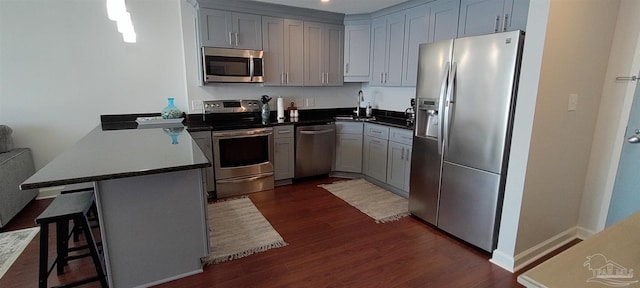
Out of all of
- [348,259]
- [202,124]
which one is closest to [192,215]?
[348,259]

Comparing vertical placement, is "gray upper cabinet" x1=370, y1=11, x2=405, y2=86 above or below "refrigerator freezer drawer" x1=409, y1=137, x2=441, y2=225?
above

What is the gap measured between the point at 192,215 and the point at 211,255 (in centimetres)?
52

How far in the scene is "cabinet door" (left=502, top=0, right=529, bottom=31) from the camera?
2667 mm

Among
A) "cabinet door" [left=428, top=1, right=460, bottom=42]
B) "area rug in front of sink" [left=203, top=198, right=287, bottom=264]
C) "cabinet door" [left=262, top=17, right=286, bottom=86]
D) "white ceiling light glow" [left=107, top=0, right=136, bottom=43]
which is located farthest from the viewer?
"cabinet door" [left=262, top=17, right=286, bottom=86]

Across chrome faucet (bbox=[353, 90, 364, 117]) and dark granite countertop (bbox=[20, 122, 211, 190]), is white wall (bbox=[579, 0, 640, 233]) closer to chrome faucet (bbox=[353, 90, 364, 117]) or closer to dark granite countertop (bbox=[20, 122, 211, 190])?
chrome faucet (bbox=[353, 90, 364, 117])

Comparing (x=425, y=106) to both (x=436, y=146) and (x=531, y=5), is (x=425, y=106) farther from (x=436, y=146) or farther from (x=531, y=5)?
(x=531, y=5)

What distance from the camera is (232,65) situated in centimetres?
387

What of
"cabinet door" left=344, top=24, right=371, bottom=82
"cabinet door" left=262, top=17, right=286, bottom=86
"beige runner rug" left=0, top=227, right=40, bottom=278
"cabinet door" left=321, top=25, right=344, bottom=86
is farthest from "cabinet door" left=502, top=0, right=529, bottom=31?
"beige runner rug" left=0, top=227, right=40, bottom=278

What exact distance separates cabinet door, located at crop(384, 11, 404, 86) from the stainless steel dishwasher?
1.03 meters

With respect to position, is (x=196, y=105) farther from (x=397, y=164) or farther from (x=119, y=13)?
(x=397, y=164)

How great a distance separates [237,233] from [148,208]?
99 centimetres

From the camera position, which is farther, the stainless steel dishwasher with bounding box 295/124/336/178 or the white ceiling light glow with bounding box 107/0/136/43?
the stainless steel dishwasher with bounding box 295/124/336/178

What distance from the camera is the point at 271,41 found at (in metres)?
4.07

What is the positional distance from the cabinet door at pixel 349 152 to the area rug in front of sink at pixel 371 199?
0.21 m
